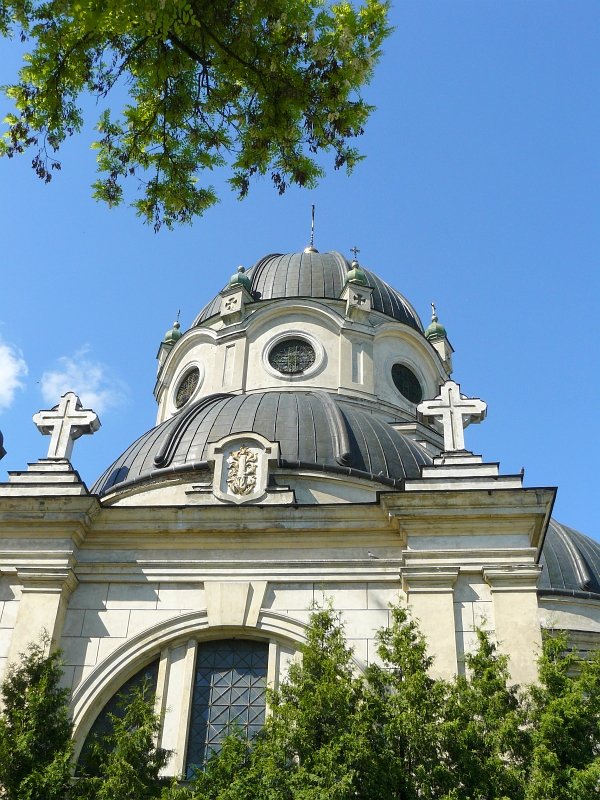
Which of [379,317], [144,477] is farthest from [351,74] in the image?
[379,317]

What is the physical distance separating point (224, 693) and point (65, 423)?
5.92 m

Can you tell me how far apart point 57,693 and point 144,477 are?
23.4 feet

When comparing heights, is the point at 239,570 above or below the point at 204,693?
above

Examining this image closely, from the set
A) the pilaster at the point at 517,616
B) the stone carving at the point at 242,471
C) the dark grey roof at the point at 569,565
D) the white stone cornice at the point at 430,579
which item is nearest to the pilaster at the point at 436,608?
the white stone cornice at the point at 430,579

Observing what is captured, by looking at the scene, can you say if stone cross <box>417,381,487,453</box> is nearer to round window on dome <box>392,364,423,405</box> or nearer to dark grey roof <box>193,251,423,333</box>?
round window on dome <box>392,364,423,405</box>

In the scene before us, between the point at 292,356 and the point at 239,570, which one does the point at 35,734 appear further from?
the point at 292,356

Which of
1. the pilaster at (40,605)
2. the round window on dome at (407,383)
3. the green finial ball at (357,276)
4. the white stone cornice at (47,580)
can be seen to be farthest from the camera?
the green finial ball at (357,276)

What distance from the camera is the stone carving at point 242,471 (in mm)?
15984

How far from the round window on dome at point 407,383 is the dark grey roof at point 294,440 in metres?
5.96

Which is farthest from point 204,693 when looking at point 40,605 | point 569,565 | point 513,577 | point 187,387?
point 187,387

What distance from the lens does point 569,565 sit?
2402cm

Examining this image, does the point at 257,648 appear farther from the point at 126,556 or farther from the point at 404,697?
the point at 404,697

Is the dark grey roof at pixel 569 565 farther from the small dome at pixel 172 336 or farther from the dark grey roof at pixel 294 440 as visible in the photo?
the small dome at pixel 172 336

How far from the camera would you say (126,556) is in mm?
15305
